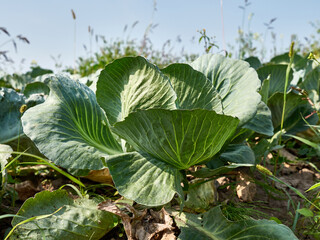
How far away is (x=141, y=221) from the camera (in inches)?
52.8

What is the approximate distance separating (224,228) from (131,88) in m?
0.69

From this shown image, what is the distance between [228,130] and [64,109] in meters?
0.76

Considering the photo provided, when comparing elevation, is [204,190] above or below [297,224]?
above

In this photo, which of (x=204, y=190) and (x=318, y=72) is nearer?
(x=204, y=190)

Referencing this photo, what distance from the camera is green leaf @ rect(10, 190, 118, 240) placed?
4.21 ft

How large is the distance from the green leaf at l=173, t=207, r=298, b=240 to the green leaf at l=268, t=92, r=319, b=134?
4.06ft

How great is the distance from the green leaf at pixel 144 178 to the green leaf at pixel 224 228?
0.53 ft

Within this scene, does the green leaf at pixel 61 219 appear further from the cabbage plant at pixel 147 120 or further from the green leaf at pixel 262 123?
the green leaf at pixel 262 123

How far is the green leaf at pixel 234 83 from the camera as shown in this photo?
1409 mm

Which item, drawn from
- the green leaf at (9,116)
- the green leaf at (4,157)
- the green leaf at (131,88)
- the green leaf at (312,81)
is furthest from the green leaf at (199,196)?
the green leaf at (312,81)

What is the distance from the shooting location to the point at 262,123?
5.65ft

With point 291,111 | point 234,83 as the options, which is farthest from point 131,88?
point 291,111

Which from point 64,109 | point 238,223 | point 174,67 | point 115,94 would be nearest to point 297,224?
point 238,223

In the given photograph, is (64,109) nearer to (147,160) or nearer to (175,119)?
(147,160)
